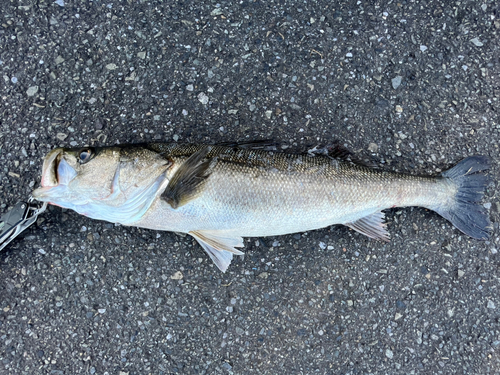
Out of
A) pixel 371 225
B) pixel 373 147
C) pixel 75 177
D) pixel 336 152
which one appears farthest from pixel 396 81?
pixel 75 177

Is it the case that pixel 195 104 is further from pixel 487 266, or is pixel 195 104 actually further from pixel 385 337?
pixel 487 266

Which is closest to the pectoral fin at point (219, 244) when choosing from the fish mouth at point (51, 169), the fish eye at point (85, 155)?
the fish eye at point (85, 155)

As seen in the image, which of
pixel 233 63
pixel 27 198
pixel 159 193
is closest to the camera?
pixel 159 193

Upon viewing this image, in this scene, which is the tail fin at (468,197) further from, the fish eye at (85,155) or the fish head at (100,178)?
the fish eye at (85,155)

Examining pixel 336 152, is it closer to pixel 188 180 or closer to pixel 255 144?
pixel 255 144

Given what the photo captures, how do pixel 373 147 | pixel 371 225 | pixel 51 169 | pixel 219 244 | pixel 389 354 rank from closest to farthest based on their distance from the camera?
pixel 51 169 < pixel 219 244 < pixel 371 225 < pixel 389 354 < pixel 373 147

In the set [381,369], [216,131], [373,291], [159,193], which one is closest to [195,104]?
[216,131]
